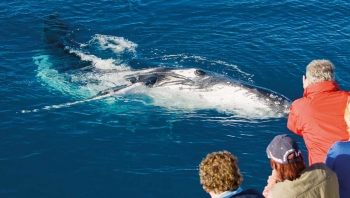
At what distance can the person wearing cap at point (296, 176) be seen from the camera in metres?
7.64

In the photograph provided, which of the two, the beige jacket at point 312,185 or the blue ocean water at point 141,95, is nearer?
the beige jacket at point 312,185

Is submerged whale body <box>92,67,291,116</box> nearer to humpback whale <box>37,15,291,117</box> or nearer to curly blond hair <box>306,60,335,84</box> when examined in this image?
humpback whale <box>37,15,291,117</box>

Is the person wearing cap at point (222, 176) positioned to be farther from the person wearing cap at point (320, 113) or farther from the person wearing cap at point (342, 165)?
the person wearing cap at point (320, 113)

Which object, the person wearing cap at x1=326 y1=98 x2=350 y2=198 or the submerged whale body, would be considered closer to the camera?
the person wearing cap at x1=326 y1=98 x2=350 y2=198

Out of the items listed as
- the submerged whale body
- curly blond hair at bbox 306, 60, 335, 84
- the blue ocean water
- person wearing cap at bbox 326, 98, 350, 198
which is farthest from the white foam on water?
person wearing cap at bbox 326, 98, 350, 198

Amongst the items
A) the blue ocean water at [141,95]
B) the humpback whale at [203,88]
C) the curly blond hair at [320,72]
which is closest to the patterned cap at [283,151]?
the curly blond hair at [320,72]

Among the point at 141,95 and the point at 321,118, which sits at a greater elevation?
the point at 321,118

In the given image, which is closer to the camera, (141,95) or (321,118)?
(321,118)

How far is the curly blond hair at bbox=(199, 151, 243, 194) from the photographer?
730 cm

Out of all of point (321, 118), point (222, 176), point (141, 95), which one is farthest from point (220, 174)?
point (141, 95)

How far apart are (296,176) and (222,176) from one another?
4.31 ft

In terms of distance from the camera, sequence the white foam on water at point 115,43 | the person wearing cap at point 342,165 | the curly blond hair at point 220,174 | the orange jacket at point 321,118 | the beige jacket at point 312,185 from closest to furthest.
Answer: the curly blond hair at point 220,174 < the beige jacket at point 312,185 < the person wearing cap at point 342,165 < the orange jacket at point 321,118 < the white foam on water at point 115,43

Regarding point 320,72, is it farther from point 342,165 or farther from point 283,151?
point 283,151

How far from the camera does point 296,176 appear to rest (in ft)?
25.3
